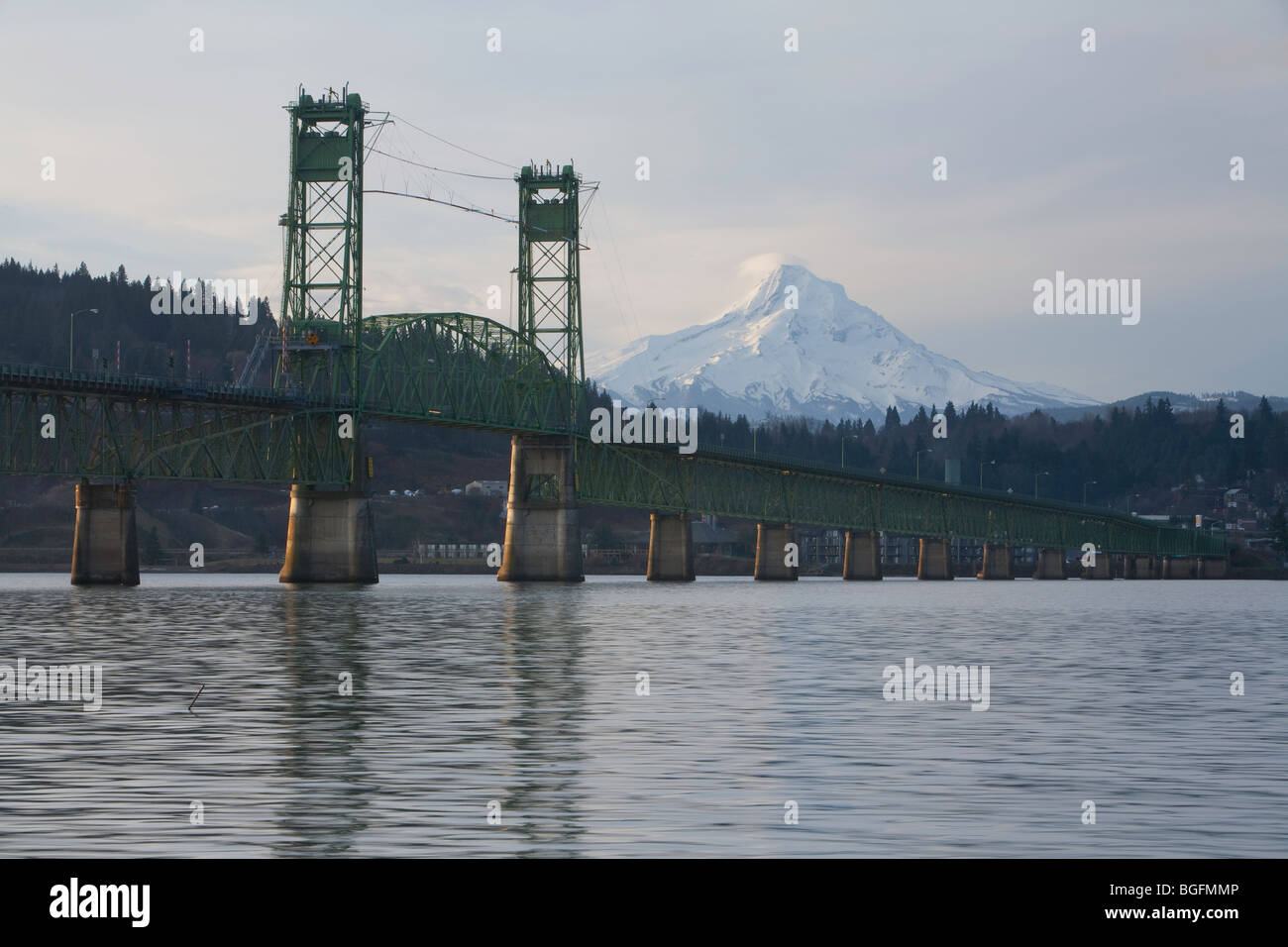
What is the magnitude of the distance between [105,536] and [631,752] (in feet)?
382

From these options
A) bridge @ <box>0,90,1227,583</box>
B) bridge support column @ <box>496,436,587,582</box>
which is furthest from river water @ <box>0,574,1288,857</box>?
bridge support column @ <box>496,436,587,582</box>

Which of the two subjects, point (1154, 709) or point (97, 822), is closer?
point (97, 822)

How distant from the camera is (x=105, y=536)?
140 meters

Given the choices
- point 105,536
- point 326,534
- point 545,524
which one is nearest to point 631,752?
point 105,536

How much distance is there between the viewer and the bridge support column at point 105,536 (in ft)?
455

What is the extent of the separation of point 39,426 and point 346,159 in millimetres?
40367

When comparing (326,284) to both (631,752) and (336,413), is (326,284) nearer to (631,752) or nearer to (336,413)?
(336,413)

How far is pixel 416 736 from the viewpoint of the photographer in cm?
3369

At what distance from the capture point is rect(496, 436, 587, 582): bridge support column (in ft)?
576

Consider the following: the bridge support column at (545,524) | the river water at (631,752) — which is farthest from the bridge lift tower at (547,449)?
the river water at (631,752)

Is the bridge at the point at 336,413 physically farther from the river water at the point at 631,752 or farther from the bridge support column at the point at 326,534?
the river water at the point at 631,752
